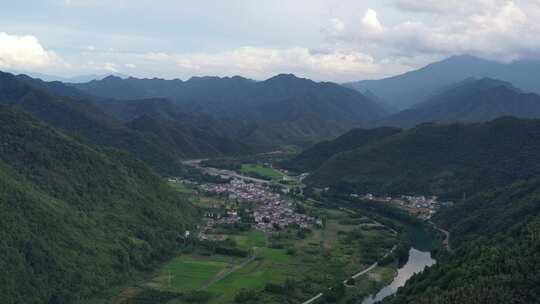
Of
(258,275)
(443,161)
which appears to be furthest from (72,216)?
(443,161)

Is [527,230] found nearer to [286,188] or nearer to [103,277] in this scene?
[103,277]

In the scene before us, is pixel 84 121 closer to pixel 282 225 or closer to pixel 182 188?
pixel 182 188

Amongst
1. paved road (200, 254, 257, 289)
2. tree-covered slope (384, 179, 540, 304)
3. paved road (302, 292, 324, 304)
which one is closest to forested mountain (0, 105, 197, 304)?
paved road (200, 254, 257, 289)

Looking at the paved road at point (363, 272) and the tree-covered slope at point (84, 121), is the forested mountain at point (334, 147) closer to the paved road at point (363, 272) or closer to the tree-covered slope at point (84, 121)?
the tree-covered slope at point (84, 121)

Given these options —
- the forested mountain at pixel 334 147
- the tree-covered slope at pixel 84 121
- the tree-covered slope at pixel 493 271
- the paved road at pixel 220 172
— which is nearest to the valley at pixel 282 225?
the tree-covered slope at pixel 493 271

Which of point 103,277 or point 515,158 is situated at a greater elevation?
point 515,158

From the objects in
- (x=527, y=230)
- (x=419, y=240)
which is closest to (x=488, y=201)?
(x=419, y=240)
